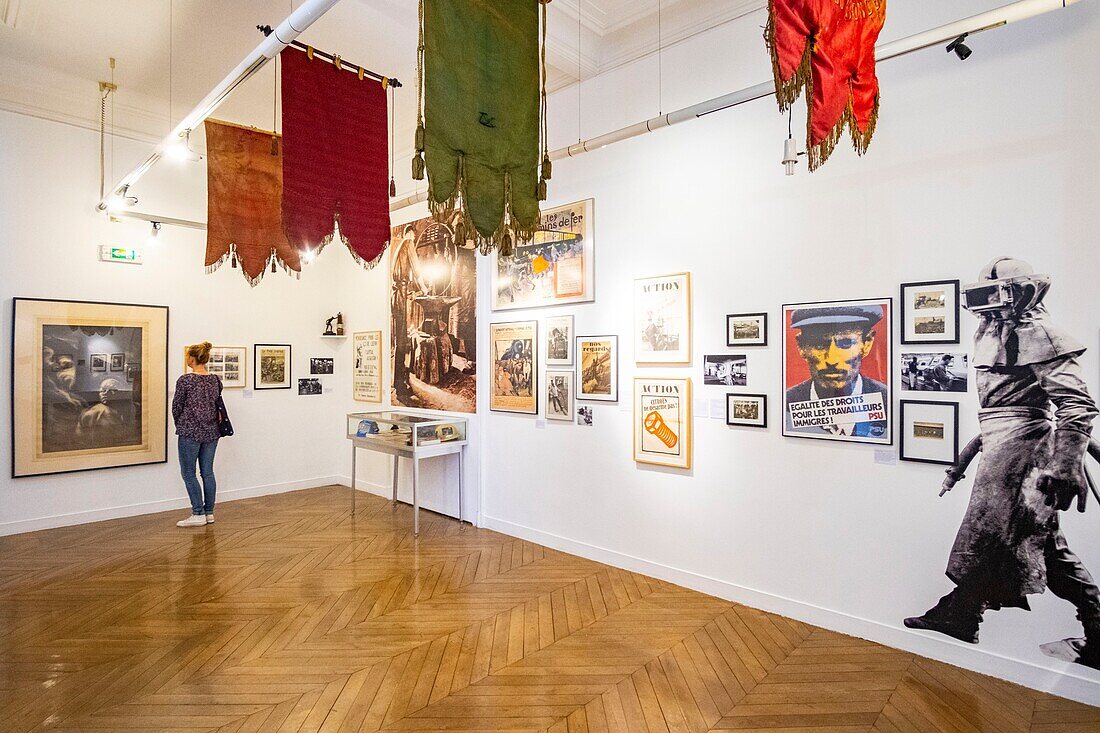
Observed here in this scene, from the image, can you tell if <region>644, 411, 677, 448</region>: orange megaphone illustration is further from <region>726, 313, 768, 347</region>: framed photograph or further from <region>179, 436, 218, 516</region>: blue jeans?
<region>179, 436, 218, 516</region>: blue jeans

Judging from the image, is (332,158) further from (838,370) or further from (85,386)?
(85,386)

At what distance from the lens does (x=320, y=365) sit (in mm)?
8234

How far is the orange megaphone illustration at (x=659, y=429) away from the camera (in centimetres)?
460

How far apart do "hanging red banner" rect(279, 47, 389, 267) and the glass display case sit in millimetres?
2714

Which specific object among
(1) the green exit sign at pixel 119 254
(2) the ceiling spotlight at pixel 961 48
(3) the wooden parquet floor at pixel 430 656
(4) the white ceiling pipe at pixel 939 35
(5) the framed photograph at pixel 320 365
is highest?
(2) the ceiling spotlight at pixel 961 48

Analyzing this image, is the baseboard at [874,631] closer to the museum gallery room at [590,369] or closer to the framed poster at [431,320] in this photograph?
the museum gallery room at [590,369]

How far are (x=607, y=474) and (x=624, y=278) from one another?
166 cm

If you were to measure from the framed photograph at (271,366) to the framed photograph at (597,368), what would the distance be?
14.8 feet

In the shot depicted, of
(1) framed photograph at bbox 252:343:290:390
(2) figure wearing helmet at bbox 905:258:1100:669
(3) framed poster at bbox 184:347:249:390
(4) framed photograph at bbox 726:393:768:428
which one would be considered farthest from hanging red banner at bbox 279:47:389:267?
(1) framed photograph at bbox 252:343:290:390

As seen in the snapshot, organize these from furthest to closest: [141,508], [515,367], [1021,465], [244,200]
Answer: [141,508], [515,367], [244,200], [1021,465]

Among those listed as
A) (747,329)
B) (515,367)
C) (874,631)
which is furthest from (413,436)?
(874,631)

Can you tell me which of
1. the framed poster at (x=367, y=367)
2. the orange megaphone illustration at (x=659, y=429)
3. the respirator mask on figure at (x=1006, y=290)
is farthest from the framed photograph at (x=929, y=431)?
the framed poster at (x=367, y=367)

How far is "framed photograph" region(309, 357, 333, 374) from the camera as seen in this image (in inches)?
321

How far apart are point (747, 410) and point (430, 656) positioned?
2.60m
